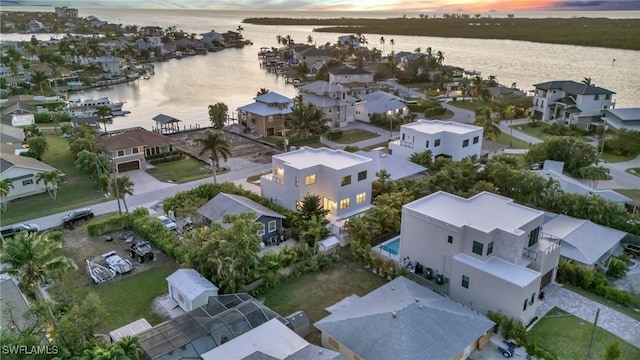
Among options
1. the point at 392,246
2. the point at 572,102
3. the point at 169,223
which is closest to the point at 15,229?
the point at 169,223

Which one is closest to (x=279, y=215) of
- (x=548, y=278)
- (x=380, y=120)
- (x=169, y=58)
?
(x=548, y=278)

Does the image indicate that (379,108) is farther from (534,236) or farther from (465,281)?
(465,281)

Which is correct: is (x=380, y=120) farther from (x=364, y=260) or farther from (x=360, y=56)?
(x=360, y=56)

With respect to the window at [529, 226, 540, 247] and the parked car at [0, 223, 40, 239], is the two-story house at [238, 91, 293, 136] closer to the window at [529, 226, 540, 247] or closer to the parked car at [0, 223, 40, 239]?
the parked car at [0, 223, 40, 239]

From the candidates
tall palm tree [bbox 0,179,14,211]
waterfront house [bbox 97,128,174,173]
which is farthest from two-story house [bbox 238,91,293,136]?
tall palm tree [bbox 0,179,14,211]

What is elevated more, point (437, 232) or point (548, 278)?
point (437, 232)
